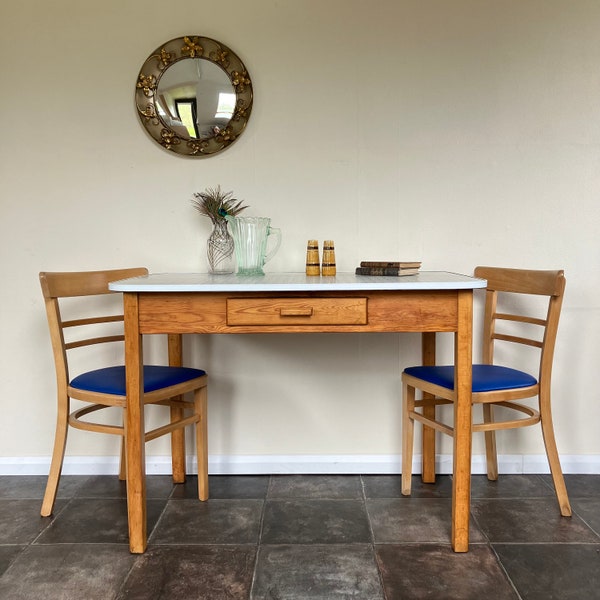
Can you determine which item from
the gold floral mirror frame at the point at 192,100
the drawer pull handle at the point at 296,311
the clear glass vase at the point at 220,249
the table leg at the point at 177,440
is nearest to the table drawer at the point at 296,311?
the drawer pull handle at the point at 296,311

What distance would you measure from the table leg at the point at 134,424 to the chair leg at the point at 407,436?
1.00 metres

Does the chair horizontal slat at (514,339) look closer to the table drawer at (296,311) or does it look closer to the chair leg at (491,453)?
the chair leg at (491,453)

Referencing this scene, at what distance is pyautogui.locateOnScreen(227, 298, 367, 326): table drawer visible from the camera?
1.76 meters

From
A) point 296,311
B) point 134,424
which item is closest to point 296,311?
point 296,311

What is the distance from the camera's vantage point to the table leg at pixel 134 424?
1.76 meters

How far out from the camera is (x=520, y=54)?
92.0 inches

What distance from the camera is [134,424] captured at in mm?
1779

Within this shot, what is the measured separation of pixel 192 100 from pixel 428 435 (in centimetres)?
172

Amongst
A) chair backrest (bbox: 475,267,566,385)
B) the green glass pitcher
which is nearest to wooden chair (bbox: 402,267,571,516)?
chair backrest (bbox: 475,267,566,385)

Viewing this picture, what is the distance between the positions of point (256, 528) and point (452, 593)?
69cm

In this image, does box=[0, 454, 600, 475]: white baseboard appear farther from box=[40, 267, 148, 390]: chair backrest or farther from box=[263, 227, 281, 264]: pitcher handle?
box=[263, 227, 281, 264]: pitcher handle

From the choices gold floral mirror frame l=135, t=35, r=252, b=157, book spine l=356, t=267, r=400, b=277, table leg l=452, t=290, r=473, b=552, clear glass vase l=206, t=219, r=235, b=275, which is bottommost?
table leg l=452, t=290, r=473, b=552

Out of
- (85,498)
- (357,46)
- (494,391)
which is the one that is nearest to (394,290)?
(494,391)

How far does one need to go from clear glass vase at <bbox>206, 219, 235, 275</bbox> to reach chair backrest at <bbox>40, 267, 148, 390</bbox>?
311 millimetres
